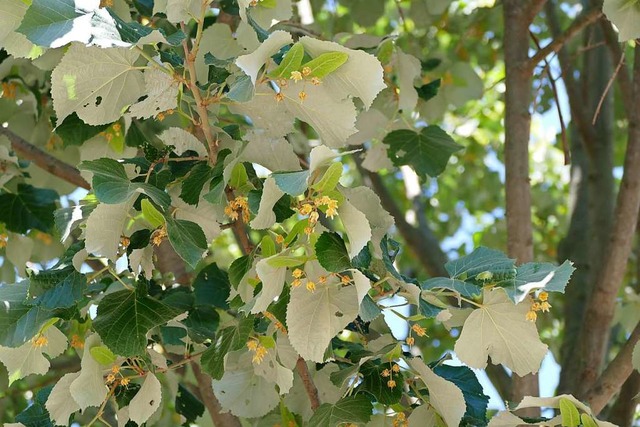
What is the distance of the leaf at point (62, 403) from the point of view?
66.1 inches

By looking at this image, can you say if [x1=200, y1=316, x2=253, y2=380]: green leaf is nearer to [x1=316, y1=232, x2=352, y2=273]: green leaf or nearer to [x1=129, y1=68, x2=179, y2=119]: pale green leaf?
[x1=316, y1=232, x2=352, y2=273]: green leaf

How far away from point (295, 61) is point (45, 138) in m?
1.27

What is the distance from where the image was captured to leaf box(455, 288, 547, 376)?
1592 mm

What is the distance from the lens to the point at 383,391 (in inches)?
66.6

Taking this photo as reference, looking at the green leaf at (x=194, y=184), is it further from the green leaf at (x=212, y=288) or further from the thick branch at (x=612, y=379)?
the thick branch at (x=612, y=379)

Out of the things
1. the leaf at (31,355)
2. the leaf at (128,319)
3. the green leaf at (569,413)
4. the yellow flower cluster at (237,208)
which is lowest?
the leaf at (31,355)

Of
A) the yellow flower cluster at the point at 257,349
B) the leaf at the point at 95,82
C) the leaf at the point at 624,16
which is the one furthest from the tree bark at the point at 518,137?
the leaf at the point at 95,82

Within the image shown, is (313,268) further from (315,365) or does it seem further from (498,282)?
(315,365)

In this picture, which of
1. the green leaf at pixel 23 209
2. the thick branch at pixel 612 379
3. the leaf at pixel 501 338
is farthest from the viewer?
the green leaf at pixel 23 209

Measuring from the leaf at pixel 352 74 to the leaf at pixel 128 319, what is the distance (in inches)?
19.5

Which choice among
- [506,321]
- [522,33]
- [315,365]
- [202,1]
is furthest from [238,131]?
[522,33]

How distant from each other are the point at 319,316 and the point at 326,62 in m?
0.42

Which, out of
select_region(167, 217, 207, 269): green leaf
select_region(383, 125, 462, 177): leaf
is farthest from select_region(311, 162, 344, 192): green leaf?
select_region(383, 125, 462, 177): leaf

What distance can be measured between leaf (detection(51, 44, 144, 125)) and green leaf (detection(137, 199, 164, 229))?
0.73ft
